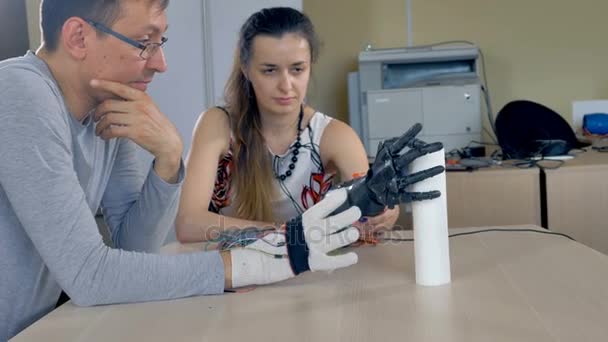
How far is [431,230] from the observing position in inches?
44.0

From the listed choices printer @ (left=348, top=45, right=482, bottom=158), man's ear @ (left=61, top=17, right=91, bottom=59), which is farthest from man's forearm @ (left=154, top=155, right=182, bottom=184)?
printer @ (left=348, top=45, right=482, bottom=158)

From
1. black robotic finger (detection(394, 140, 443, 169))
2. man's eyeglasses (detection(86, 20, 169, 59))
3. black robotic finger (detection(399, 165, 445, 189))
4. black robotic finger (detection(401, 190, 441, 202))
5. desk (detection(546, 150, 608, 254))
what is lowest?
desk (detection(546, 150, 608, 254))

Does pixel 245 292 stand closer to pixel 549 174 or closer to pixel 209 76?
pixel 549 174

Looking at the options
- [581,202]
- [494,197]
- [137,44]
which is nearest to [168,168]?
[137,44]

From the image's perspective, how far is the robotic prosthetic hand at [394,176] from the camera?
1.08 m

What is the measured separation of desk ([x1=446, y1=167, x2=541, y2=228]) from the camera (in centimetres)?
240

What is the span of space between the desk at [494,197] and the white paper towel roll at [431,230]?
4.27 ft

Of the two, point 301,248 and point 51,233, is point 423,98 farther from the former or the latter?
point 51,233

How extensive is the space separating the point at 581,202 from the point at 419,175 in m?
1.49

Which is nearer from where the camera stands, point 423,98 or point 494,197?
point 494,197

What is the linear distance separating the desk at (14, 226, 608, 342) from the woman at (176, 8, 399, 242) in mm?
600

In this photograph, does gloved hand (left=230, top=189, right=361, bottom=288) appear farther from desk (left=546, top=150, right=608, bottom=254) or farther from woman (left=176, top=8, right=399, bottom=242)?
desk (left=546, top=150, right=608, bottom=254)

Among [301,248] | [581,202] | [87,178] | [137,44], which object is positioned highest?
[137,44]

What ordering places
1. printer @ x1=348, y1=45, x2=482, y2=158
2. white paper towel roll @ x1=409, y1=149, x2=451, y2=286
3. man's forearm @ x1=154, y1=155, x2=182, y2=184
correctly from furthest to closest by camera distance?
printer @ x1=348, y1=45, x2=482, y2=158, man's forearm @ x1=154, y1=155, x2=182, y2=184, white paper towel roll @ x1=409, y1=149, x2=451, y2=286
